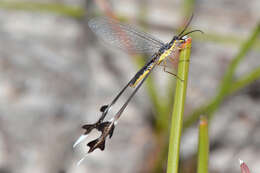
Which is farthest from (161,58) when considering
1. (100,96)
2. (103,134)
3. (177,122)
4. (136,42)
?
(100,96)

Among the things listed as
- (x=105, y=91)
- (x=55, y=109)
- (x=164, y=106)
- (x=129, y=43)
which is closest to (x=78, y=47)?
(x=105, y=91)

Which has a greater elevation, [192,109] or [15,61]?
[15,61]

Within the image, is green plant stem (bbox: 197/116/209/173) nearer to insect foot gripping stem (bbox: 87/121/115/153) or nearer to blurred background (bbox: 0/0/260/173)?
insect foot gripping stem (bbox: 87/121/115/153)

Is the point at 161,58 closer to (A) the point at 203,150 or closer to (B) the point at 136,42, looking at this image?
(B) the point at 136,42

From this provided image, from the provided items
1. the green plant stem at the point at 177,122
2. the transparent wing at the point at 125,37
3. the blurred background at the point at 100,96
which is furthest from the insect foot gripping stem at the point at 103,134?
the blurred background at the point at 100,96

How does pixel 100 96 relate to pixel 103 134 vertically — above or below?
above

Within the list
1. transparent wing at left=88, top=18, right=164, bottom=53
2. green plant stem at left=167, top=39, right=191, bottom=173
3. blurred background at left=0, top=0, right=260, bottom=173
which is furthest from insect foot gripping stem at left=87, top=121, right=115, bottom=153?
blurred background at left=0, top=0, right=260, bottom=173

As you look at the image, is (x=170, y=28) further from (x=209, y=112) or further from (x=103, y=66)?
(x=209, y=112)
